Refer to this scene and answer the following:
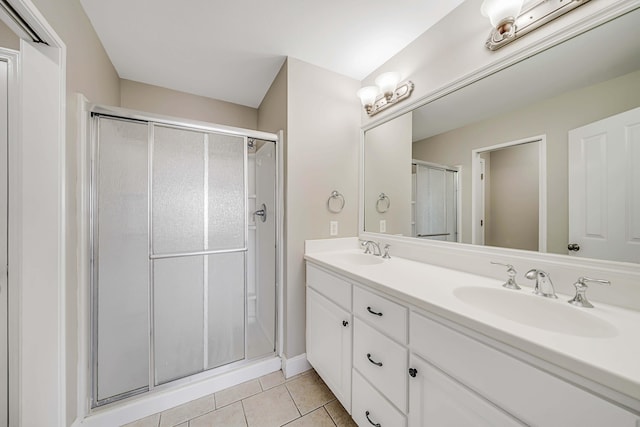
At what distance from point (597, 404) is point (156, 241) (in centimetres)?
190

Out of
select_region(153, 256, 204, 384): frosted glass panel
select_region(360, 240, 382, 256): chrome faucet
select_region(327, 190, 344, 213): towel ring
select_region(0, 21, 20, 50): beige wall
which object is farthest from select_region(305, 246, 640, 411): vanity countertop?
select_region(0, 21, 20, 50): beige wall

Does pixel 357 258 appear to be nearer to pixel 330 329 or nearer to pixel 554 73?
pixel 330 329

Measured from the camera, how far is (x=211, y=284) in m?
1.56

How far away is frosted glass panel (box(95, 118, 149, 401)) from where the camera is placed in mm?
1284

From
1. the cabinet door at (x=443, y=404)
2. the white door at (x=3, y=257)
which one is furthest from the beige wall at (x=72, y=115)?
the cabinet door at (x=443, y=404)

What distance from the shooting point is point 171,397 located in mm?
1396

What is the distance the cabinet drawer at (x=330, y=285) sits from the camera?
4.09 ft

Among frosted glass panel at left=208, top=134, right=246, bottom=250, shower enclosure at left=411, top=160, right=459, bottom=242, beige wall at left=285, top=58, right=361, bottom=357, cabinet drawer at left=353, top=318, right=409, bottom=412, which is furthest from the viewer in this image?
beige wall at left=285, top=58, right=361, bottom=357

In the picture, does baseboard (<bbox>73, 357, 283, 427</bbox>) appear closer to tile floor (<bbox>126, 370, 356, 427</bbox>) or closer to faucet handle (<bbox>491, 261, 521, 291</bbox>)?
tile floor (<bbox>126, 370, 356, 427</bbox>)

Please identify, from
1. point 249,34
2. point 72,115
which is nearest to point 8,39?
point 72,115

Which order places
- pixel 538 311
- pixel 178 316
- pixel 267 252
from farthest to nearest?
pixel 267 252 < pixel 178 316 < pixel 538 311

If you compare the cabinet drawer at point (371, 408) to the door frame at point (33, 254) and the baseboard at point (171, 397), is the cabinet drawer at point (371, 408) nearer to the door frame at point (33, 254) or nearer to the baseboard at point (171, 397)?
the baseboard at point (171, 397)

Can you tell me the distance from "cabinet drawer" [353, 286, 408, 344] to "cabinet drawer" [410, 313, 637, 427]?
0.33ft

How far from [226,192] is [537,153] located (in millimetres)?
1782
